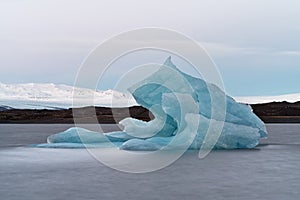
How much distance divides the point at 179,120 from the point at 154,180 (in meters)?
8.62

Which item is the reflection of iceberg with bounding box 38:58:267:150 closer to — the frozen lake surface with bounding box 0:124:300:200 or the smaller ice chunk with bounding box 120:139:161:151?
the smaller ice chunk with bounding box 120:139:161:151

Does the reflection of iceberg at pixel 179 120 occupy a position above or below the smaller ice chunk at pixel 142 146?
above

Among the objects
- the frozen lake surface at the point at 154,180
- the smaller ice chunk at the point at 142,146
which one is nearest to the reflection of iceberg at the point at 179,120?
the smaller ice chunk at the point at 142,146

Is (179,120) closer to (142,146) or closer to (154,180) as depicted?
(142,146)

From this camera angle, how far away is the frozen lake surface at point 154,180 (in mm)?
9735

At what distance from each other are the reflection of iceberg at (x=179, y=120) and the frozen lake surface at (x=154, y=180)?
Answer: 8.91ft

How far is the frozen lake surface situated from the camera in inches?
383

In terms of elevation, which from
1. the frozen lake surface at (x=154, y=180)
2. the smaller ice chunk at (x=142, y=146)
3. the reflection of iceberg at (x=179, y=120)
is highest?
the reflection of iceberg at (x=179, y=120)

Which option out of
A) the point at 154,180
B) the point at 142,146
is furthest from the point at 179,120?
the point at 154,180

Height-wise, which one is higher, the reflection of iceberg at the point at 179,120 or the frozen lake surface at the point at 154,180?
the reflection of iceberg at the point at 179,120

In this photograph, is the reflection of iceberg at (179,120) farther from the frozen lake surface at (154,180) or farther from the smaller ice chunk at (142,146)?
the frozen lake surface at (154,180)

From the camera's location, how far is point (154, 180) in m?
11.6

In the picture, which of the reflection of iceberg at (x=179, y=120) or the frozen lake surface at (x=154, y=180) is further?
the reflection of iceberg at (x=179, y=120)

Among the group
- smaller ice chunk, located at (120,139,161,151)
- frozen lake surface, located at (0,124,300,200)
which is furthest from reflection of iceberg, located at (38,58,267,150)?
frozen lake surface, located at (0,124,300,200)
